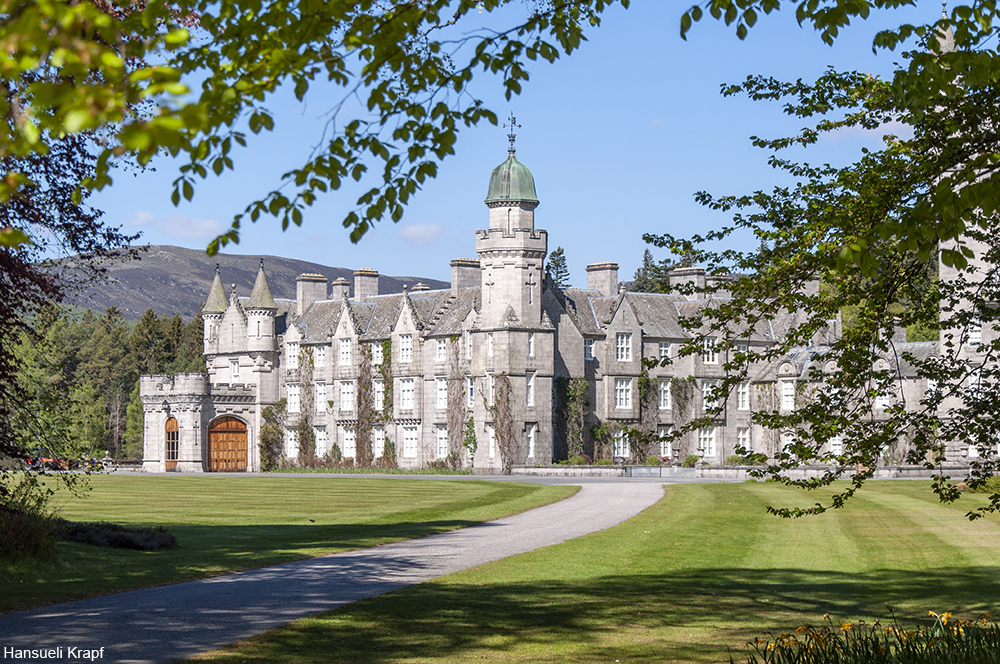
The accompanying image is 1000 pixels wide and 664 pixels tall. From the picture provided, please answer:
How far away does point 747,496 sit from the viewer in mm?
34781

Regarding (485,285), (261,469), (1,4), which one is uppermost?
(485,285)

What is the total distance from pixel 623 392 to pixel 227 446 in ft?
82.7

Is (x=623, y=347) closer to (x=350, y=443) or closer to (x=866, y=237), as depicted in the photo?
(x=350, y=443)

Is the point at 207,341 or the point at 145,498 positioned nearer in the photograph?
the point at 145,498

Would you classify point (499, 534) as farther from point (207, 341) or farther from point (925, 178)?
point (207, 341)

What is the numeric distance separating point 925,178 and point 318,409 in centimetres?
6204

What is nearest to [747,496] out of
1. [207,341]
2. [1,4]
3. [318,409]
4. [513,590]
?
[513,590]

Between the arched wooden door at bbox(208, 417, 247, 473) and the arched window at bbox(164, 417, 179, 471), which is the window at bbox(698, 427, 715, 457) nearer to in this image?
the arched wooden door at bbox(208, 417, 247, 473)

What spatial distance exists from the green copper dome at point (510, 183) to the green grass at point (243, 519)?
17.0 meters

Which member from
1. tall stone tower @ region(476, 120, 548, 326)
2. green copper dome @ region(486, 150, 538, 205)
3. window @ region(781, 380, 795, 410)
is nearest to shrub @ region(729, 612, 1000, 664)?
tall stone tower @ region(476, 120, 548, 326)

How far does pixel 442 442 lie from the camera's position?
62438 mm

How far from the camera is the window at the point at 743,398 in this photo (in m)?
65.0

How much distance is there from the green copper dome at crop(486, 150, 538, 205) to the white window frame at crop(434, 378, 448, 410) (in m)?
10.7

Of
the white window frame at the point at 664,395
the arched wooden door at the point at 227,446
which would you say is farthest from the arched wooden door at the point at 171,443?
the white window frame at the point at 664,395
